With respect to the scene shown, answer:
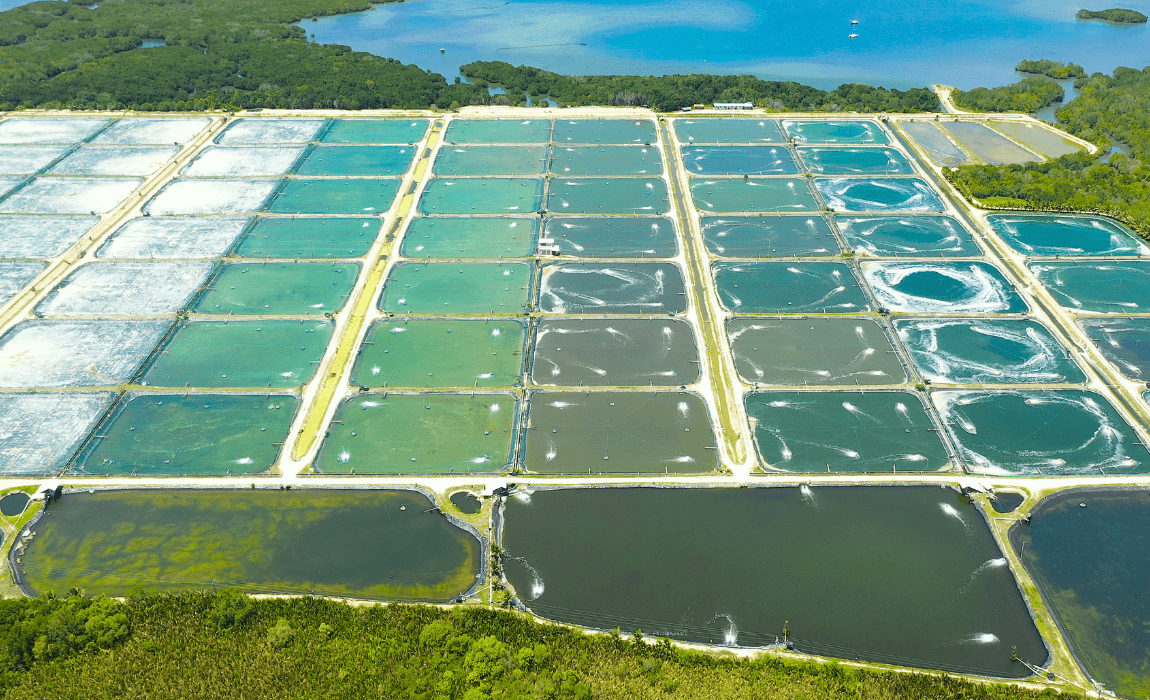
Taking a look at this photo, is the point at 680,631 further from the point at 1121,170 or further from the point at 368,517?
the point at 1121,170

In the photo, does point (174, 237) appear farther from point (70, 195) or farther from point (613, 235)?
point (613, 235)

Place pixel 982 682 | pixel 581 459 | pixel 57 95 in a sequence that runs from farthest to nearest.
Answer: pixel 57 95
pixel 581 459
pixel 982 682

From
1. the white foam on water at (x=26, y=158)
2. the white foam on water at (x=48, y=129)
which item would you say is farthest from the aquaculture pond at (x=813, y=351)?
the white foam on water at (x=48, y=129)

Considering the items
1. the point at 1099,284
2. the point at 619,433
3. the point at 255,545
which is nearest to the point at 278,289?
the point at 255,545

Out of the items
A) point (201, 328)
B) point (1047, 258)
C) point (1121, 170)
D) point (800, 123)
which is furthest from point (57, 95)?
point (1121, 170)

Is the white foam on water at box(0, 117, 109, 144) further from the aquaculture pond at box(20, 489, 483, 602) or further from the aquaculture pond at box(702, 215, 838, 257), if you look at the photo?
the aquaculture pond at box(702, 215, 838, 257)

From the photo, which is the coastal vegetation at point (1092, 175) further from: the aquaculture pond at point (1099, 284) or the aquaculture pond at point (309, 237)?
the aquaculture pond at point (309, 237)

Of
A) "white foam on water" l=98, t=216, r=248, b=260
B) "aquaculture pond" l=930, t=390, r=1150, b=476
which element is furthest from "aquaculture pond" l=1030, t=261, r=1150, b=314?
"white foam on water" l=98, t=216, r=248, b=260
